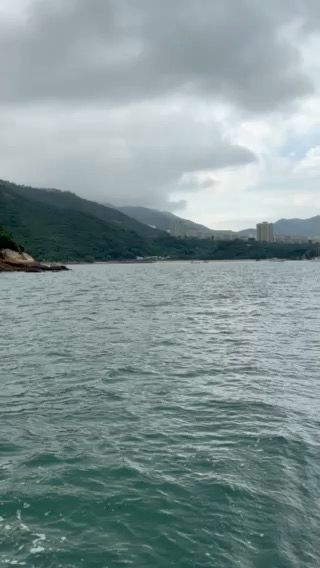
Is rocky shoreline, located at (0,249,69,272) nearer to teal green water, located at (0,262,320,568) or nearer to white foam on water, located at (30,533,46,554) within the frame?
teal green water, located at (0,262,320,568)

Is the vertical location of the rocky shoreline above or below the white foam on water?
above

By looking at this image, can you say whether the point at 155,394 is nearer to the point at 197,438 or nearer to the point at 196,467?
the point at 197,438

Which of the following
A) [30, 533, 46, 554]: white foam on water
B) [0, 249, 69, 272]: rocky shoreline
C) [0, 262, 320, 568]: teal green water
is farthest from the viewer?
[0, 249, 69, 272]: rocky shoreline

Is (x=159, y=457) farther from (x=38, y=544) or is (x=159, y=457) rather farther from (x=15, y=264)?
(x=15, y=264)

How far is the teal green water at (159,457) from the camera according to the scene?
8570mm

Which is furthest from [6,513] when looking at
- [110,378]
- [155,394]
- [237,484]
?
[110,378]

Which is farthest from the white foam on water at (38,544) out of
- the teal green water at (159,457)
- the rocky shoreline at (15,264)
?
the rocky shoreline at (15,264)

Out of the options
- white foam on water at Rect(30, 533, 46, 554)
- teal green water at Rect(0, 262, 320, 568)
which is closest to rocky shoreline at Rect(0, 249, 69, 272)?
teal green water at Rect(0, 262, 320, 568)

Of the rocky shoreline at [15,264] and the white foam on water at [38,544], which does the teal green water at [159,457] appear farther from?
the rocky shoreline at [15,264]

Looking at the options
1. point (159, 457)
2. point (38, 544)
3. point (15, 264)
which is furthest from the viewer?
point (15, 264)

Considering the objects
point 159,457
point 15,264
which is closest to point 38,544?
point 159,457

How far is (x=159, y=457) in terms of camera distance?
12156mm

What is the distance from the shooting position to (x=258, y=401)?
1711cm

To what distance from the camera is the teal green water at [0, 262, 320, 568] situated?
857cm
